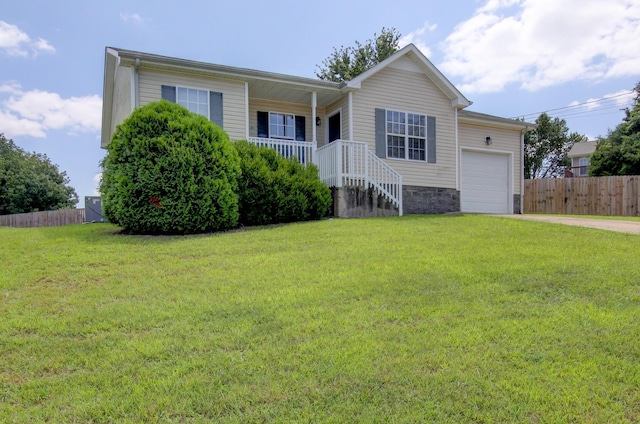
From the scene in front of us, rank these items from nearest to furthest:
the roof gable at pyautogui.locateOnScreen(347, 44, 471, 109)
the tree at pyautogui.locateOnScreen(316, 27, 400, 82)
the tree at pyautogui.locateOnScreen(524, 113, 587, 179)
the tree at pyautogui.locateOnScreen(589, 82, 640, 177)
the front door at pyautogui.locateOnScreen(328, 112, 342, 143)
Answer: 1. the roof gable at pyautogui.locateOnScreen(347, 44, 471, 109)
2. the front door at pyautogui.locateOnScreen(328, 112, 342, 143)
3. the tree at pyautogui.locateOnScreen(589, 82, 640, 177)
4. the tree at pyautogui.locateOnScreen(316, 27, 400, 82)
5. the tree at pyautogui.locateOnScreen(524, 113, 587, 179)

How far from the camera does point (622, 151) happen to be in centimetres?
1906

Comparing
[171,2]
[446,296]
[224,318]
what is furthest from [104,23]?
[446,296]

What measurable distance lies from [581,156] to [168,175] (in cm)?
3107

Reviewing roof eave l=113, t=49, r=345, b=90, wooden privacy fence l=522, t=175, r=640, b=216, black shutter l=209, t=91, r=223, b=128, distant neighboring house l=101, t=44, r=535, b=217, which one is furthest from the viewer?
wooden privacy fence l=522, t=175, r=640, b=216

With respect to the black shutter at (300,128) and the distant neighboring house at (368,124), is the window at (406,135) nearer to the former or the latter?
the distant neighboring house at (368,124)

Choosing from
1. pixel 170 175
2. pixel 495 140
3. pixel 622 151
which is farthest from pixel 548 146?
pixel 170 175

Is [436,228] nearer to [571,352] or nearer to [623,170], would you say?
[571,352]

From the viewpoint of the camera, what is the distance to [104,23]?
452 inches

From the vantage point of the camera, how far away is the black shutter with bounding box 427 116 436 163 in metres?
12.9

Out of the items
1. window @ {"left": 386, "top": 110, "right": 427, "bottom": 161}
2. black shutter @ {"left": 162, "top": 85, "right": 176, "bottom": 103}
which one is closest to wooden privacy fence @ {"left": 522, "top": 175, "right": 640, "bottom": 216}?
window @ {"left": 386, "top": 110, "right": 427, "bottom": 161}

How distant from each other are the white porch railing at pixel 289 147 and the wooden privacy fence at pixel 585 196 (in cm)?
1099

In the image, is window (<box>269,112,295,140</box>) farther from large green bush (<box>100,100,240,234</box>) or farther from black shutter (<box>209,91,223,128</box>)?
large green bush (<box>100,100,240,234</box>)

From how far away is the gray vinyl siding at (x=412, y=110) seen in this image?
12.0m

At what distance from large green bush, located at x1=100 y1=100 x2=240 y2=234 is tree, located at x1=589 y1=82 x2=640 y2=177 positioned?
19.6 m
